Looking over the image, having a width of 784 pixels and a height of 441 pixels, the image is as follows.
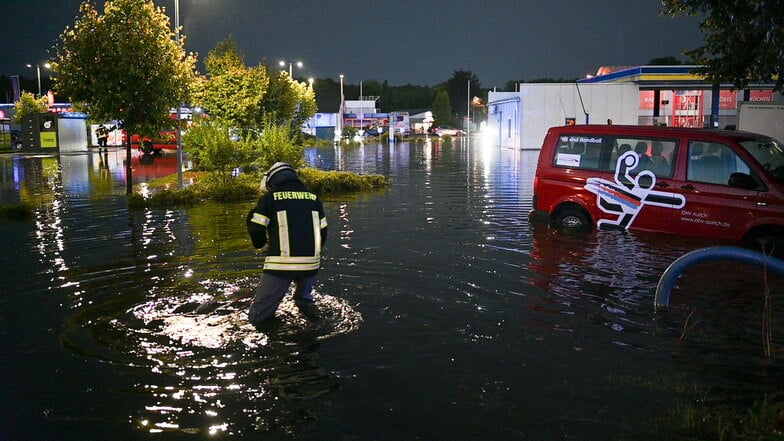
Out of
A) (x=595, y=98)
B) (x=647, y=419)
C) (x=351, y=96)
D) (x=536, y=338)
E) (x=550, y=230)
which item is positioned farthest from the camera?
(x=351, y=96)

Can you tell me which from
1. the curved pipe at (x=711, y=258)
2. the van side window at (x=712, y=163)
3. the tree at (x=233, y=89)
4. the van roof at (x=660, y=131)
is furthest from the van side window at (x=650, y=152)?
the tree at (x=233, y=89)

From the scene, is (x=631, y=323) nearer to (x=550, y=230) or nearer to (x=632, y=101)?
(x=550, y=230)

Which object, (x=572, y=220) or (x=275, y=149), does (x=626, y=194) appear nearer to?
(x=572, y=220)

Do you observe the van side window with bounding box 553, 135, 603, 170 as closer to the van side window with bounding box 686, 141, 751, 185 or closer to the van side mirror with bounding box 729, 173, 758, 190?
the van side window with bounding box 686, 141, 751, 185

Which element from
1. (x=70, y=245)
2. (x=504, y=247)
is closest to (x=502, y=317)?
(x=504, y=247)

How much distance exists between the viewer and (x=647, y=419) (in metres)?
4.91

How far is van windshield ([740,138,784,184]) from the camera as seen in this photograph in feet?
34.7

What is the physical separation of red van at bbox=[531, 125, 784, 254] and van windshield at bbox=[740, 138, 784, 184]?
2cm

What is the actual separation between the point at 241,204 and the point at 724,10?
38.0 feet

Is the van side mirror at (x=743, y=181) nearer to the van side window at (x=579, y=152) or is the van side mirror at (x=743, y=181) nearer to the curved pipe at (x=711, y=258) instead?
the van side window at (x=579, y=152)

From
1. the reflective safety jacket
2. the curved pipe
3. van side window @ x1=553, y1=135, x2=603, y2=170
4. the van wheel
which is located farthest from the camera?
the van wheel

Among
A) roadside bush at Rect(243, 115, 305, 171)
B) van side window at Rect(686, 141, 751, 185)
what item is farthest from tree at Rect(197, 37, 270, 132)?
van side window at Rect(686, 141, 751, 185)

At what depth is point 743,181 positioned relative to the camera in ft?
34.1

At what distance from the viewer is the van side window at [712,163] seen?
1073 cm
